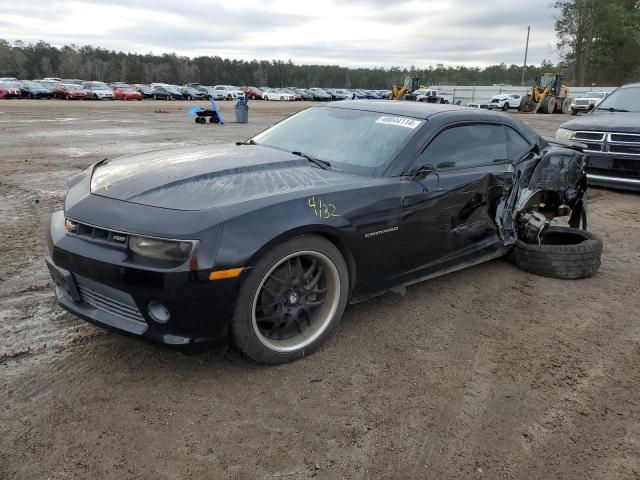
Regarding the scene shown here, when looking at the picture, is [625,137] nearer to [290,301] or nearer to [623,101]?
[623,101]

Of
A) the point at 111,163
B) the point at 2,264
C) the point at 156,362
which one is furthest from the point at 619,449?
the point at 2,264

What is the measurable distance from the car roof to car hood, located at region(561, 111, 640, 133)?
489 cm

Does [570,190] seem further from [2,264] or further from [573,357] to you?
[2,264]

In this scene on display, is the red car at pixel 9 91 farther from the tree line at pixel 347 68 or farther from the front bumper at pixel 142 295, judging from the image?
the tree line at pixel 347 68

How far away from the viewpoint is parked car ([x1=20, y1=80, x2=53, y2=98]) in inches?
1634

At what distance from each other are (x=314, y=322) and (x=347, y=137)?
4.91ft

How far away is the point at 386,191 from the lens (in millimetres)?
3270

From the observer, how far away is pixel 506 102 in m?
39.0

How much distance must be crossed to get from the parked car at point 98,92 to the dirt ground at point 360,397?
44543 mm

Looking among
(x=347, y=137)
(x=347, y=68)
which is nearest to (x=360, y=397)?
(x=347, y=137)

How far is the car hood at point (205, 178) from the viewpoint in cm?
279

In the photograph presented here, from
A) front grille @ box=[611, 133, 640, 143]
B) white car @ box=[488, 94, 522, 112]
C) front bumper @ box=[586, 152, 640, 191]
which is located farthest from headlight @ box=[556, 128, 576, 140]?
white car @ box=[488, 94, 522, 112]

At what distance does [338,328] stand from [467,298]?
1.21 metres

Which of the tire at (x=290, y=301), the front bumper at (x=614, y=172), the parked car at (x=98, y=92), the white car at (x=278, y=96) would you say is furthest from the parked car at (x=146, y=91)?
the tire at (x=290, y=301)
